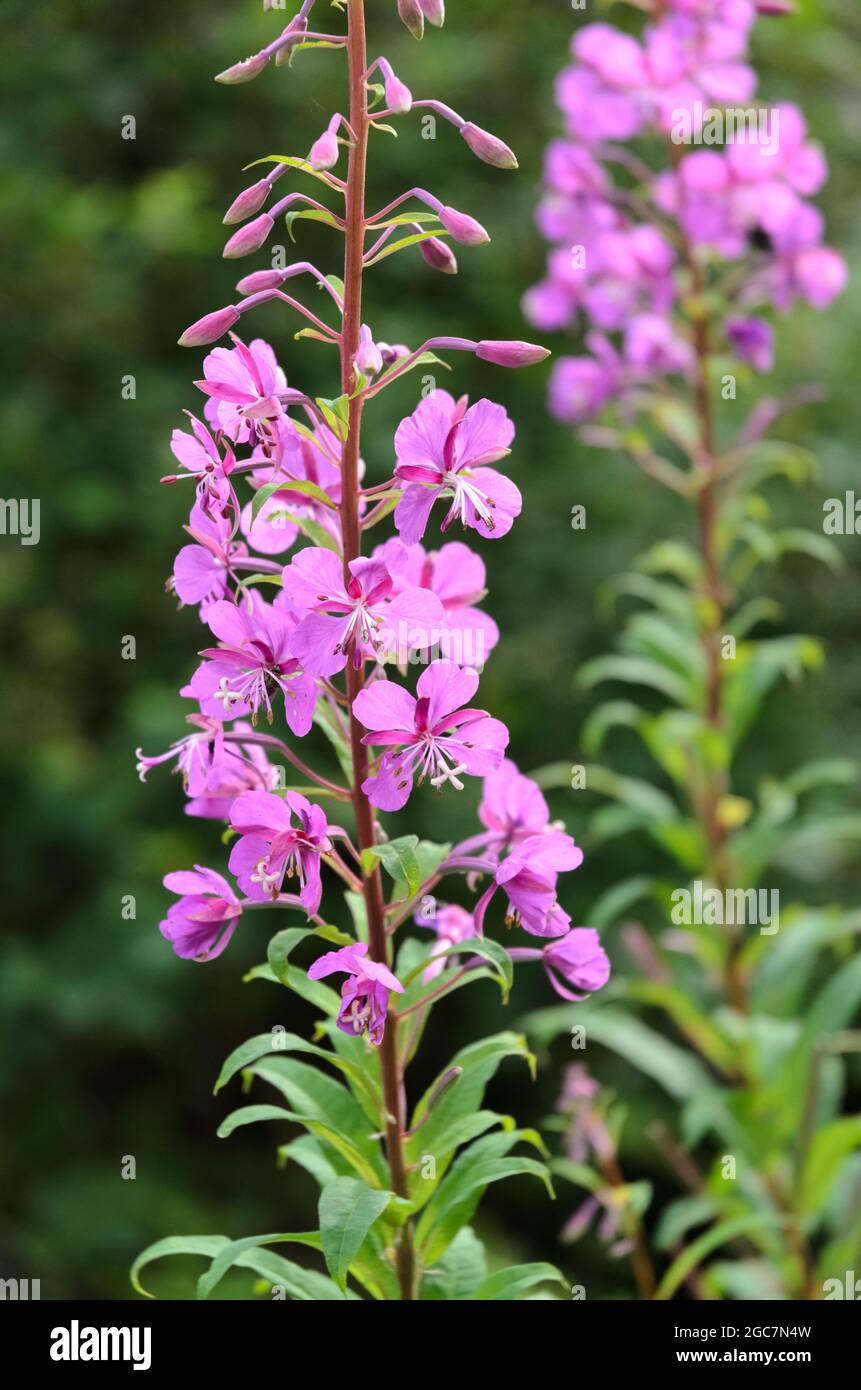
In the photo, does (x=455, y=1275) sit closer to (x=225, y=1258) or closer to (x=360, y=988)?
(x=225, y=1258)

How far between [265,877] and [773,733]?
167 inches

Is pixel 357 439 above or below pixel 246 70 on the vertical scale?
below

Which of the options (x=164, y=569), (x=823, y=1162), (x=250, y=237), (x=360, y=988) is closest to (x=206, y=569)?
(x=250, y=237)

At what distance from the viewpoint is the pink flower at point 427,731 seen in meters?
1.41

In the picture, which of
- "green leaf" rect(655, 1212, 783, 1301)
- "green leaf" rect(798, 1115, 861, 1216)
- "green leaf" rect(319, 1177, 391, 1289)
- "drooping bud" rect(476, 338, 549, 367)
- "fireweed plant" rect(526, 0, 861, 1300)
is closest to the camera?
"green leaf" rect(319, 1177, 391, 1289)

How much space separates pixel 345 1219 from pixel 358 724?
0.52 m

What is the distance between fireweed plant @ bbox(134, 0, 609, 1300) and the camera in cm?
142

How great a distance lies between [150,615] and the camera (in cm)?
534

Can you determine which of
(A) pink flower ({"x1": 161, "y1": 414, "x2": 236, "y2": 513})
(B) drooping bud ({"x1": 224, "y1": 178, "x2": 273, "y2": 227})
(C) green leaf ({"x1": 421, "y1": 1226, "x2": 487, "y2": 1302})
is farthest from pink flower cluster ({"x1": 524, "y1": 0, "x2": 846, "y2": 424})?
(C) green leaf ({"x1": 421, "y1": 1226, "x2": 487, "y2": 1302})

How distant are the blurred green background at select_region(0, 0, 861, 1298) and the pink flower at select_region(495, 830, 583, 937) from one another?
11.1ft

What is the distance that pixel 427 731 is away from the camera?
143cm

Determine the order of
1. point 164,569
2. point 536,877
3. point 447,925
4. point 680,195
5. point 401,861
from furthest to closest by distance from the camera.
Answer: point 164,569, point 680,195, point 447,925, point 536,877, point 401,861

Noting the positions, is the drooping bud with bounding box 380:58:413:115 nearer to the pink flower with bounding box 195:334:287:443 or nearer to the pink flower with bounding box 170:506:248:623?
the pink flower with bounding box 195:334:287:443
